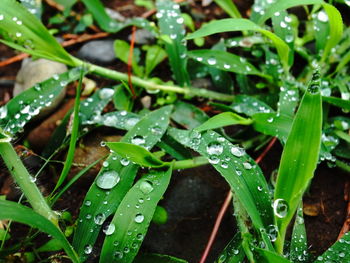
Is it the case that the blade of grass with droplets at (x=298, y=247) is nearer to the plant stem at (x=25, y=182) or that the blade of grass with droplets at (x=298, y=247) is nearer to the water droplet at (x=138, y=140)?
the water droplet at (x=138, y=140)

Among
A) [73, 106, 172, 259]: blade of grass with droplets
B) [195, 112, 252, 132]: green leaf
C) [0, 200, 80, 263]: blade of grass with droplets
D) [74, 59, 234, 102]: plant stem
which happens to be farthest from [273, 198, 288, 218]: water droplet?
[74, 59, 234, 102]: plant stem

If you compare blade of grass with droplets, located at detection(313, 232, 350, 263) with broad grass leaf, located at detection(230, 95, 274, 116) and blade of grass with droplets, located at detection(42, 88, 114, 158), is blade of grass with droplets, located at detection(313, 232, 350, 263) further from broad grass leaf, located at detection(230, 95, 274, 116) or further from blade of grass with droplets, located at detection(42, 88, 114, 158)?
blade of grass with droplets, located at detection(42, 88, 114, 158)

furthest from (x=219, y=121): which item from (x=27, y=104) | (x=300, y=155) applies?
(x=27, y=104)

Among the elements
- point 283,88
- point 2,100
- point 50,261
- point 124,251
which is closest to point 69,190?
point 50,261

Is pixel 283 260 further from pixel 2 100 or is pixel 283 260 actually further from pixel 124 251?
pixel 2 100

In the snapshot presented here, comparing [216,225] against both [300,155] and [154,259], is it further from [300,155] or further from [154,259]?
[300,155]

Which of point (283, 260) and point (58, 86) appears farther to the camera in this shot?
point (58, 86)

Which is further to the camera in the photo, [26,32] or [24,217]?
[26,32]
